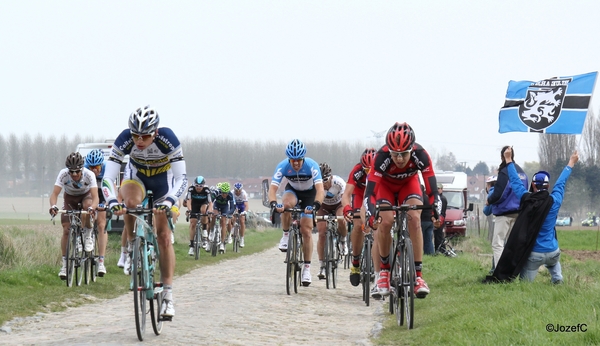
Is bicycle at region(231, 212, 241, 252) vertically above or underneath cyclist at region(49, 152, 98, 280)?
underneath

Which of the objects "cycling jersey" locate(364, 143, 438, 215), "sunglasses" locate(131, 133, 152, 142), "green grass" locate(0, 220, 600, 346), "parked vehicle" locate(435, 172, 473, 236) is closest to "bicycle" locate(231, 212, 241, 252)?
"parked vehicle" locate(435, 172, 473, 236)

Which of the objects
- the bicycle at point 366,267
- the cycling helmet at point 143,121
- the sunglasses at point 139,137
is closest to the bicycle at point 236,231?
the bicycle at point 366,267

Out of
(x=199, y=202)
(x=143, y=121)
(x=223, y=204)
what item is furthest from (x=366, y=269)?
(x=223, y=204)

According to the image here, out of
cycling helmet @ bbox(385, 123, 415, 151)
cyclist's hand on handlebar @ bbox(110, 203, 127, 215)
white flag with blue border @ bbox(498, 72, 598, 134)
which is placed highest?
white flag with blue border @ bbox(498, 72, 598, 134)

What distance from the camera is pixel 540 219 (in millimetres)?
11438

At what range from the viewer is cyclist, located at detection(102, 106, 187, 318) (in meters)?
8.55

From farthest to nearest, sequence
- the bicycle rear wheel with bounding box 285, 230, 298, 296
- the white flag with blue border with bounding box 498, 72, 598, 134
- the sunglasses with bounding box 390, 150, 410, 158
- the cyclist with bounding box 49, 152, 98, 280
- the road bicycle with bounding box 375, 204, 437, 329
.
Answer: the white flag with blue border with bounding box 498, 72, 598, 134, the cyclist with bounding box 49, 152, 98, 280, the bicycle rear wheel with bounding box 285, 230, 298, 296, the sunglasses with bounding box 390, 150, 410, 158, the road bicycle with bounding box 375, 204, 437, 329

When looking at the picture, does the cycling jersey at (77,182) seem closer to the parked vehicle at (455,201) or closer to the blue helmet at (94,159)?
the blue helmet at (94,159)

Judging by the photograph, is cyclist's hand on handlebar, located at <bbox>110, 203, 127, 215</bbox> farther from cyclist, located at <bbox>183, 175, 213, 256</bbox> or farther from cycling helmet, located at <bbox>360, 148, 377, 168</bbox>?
cyclist, located at <bbox>183, 175, 213, 256</bbox>

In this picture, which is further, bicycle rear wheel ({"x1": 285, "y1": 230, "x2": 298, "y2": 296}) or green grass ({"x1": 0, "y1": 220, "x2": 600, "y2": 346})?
bicycle rear wheel ({"x1": 285, "y1": 230, "x2": 298, "y2": 296})

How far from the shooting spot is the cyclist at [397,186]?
9117 mm

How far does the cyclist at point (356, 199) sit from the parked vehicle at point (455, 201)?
15.3m

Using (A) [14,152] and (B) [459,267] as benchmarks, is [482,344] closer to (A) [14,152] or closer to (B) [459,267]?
(B) [459,267]

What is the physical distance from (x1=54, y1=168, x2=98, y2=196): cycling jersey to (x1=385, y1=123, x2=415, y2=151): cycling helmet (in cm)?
660
